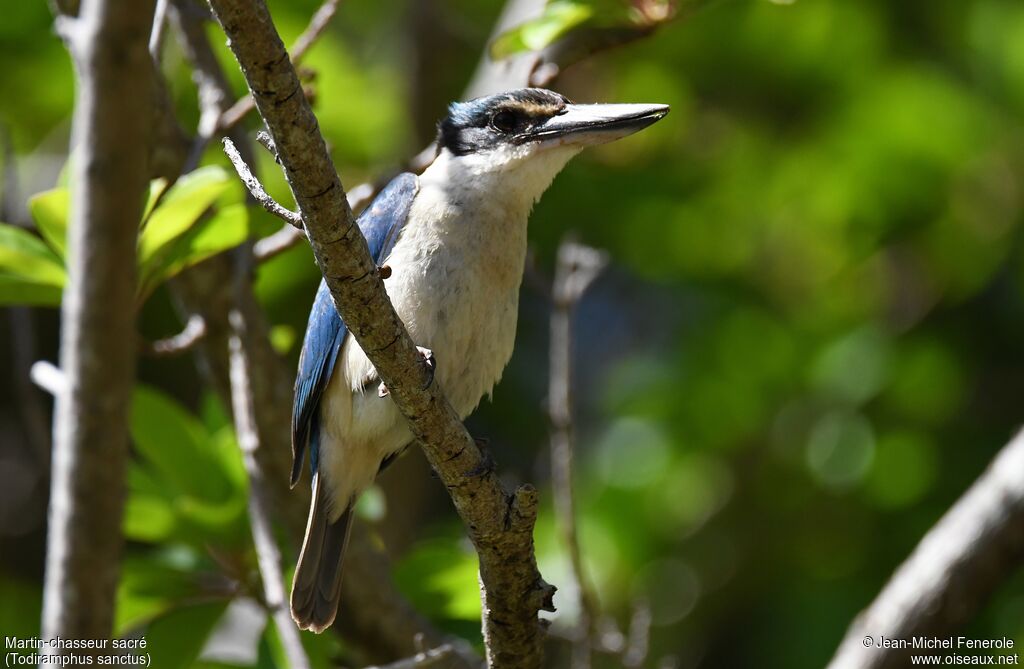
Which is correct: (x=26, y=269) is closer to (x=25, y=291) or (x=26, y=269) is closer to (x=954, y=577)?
(x=25, y=291)

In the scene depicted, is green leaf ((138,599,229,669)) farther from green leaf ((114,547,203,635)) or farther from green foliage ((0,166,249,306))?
green foliage ((0,166,249,306))

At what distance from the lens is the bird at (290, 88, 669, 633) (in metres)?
3.26

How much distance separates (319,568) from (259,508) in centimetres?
26

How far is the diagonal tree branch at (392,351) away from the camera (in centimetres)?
207

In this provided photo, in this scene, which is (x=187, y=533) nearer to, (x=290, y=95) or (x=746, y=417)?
(x=290, y=95)

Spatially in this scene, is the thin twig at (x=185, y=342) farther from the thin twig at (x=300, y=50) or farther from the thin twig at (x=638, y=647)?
the thin twig at (x=638, y=647)

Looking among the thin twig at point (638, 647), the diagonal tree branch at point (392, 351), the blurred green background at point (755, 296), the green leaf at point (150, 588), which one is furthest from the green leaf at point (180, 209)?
the thin twig at point (638, 647)

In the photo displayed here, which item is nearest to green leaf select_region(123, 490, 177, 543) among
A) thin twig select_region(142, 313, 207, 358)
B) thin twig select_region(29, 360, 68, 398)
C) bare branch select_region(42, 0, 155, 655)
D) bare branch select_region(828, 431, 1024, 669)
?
thin twig select_region(142, 313, 207, 358)

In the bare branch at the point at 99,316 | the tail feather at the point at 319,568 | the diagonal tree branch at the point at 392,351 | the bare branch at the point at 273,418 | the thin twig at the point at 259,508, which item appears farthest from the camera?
the bare branch at the point at 273,418

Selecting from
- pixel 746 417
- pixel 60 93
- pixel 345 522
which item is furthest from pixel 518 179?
pixel 60 93

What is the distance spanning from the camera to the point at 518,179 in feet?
11.6

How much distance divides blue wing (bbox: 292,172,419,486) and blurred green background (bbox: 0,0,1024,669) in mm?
1156

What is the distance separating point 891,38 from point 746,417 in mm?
1951

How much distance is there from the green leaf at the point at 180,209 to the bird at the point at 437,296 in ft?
1.77
